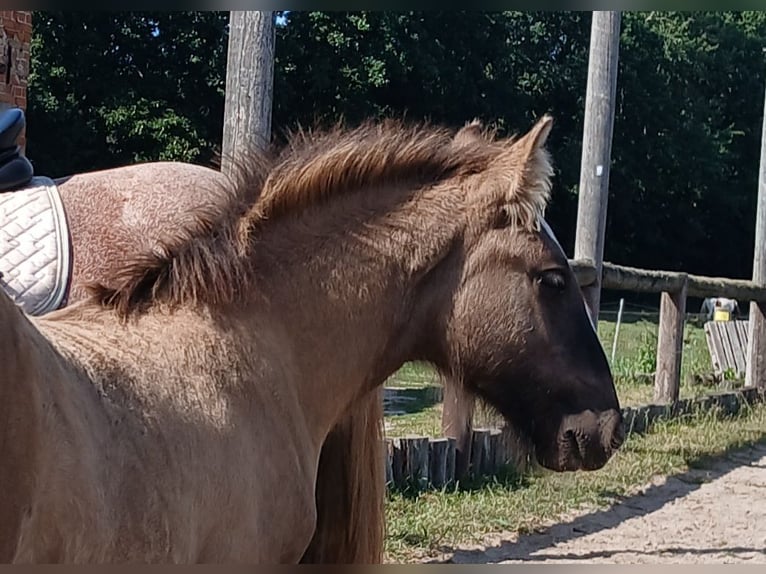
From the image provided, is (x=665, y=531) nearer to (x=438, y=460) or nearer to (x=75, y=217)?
(x=438, y=460)

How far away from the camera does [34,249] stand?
2.85 m

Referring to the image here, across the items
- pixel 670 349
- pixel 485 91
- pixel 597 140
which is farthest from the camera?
pixel 485 91

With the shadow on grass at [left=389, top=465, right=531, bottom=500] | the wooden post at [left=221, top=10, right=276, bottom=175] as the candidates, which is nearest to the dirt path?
the shadow on grass at [left=389, top=465, right=531, bottom=500]

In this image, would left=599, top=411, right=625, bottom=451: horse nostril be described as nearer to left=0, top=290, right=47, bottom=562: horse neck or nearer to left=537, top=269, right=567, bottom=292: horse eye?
left=537, top=269, right=567, bottom=292: horse eye

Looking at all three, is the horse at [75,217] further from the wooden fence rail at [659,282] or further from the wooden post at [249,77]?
the wooden fence rail at [659,282]

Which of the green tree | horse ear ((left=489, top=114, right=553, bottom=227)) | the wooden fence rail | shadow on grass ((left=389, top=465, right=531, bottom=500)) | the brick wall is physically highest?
the green tree

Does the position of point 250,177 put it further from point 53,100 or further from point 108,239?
point 53,100

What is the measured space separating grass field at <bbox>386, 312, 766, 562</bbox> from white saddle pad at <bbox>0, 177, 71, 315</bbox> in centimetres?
114

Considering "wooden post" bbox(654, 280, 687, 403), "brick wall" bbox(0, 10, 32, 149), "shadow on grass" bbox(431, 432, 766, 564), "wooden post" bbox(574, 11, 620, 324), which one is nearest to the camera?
"shadow on grass" bbox(431, 432, 766, 564)

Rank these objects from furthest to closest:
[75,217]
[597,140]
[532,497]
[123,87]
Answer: [123,87] < [597,140] < [532,497] < [75,217]

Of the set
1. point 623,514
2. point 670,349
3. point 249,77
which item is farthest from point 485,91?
point 249,77

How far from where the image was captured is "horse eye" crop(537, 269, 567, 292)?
104 inches

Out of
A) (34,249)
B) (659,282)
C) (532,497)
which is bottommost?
(532,497)

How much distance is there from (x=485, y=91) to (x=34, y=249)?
2392cm
